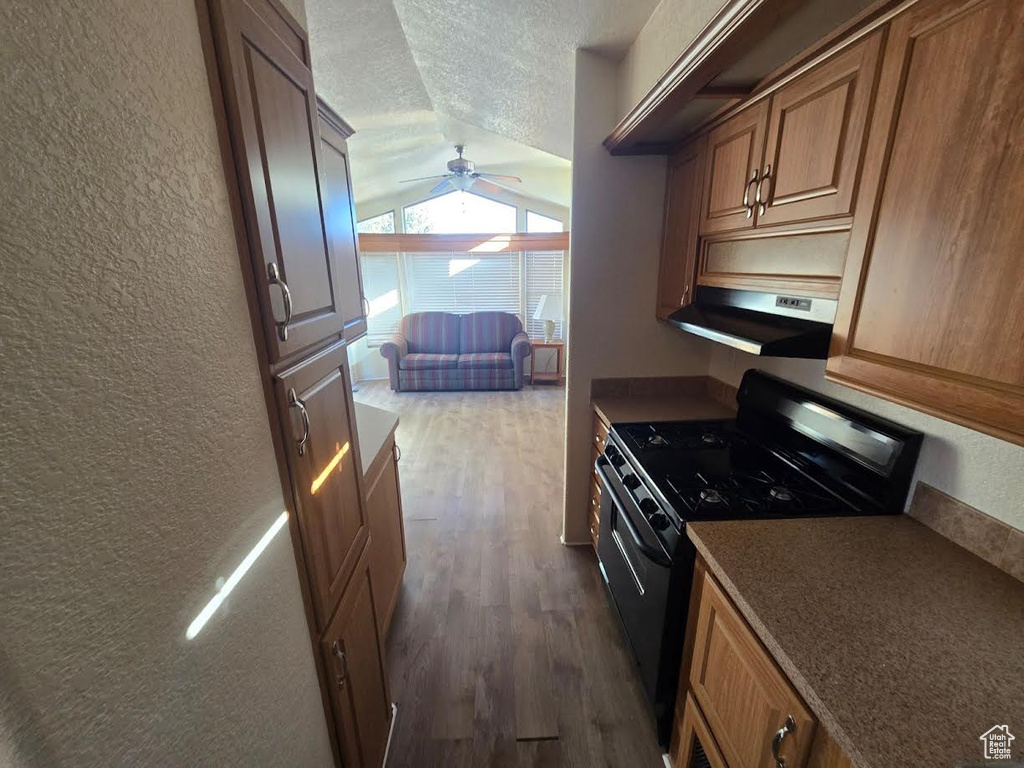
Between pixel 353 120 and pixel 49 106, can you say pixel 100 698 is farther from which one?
pixel 353 120

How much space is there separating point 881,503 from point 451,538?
214cm

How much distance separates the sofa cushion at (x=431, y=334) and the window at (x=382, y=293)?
58 centimetres

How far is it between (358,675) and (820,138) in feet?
6.32

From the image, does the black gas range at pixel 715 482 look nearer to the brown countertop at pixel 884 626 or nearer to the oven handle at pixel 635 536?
the oven handle at pixel 635 536

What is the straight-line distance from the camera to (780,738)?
852mm

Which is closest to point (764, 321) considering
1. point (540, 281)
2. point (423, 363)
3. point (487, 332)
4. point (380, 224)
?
point (423, 363)

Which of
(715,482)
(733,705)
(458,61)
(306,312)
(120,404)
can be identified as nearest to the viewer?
(120,404)

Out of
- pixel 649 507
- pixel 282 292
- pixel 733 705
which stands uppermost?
pixel 282 292

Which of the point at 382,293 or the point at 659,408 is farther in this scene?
the point at 382,293

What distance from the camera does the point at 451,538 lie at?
8.80 feet

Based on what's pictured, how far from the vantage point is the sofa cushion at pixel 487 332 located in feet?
19.9

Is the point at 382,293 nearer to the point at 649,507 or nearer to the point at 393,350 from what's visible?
the point at 393,350

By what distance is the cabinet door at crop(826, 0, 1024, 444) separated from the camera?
71 centimetres

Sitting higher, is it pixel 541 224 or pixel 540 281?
pixel 541 224
